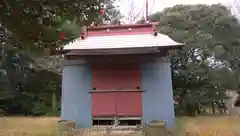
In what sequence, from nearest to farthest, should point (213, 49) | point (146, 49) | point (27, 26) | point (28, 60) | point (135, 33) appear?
point (27, 26), point (146, 49), point (135, 33), point (213, 49), point (28, 60)

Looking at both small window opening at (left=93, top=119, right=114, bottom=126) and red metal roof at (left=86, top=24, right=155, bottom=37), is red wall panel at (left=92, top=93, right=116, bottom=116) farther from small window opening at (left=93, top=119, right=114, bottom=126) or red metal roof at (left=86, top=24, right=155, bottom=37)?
red metal roof at (left=86, top=24, right=155, bottom=37)

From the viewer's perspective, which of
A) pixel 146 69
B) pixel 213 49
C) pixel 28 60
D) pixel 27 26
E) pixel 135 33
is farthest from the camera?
pixel 28 60

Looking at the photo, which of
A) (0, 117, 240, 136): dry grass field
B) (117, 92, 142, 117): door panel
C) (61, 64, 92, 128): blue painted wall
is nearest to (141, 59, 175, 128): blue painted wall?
(117, 92, 142, 117): door panel

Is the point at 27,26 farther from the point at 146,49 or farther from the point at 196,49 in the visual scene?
the point at 196,49

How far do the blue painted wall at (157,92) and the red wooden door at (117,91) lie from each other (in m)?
0.20

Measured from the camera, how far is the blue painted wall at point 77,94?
8.77m

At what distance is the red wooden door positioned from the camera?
8570mm

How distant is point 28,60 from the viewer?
53.8ft

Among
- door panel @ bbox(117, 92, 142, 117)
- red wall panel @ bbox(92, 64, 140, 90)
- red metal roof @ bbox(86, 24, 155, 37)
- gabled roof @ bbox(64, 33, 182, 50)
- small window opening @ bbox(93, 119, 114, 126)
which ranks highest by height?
red metal roof @ bbox(86, 24, 155, 37)

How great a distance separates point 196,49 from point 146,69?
5928 mm

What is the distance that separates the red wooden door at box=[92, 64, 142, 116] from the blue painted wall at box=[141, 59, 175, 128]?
201 millimetres

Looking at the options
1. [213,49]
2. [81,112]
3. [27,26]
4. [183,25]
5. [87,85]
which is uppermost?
[183,25]

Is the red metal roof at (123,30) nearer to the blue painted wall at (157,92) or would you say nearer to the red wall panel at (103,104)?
the blue painted wall at (157,92)

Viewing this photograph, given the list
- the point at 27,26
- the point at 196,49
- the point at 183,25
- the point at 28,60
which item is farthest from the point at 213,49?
the point at 27,26
